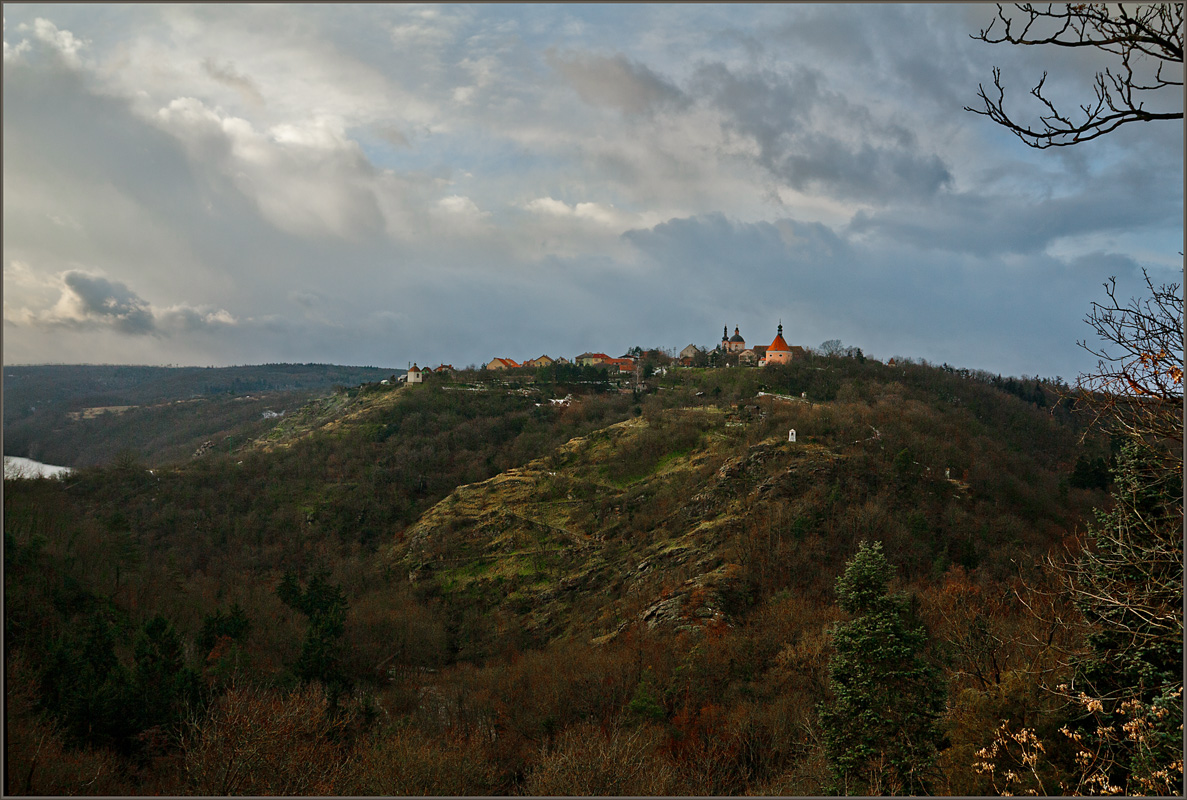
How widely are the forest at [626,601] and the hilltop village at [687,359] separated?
7.03 metres

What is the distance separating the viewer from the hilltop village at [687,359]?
10588 centimetres

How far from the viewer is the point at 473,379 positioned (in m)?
134

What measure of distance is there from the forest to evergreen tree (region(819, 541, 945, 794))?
0.36 ft

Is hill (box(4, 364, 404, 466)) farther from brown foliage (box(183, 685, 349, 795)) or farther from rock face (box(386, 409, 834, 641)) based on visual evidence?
rock face (box(386, 409, 834, 641))

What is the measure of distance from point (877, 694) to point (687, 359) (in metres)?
114

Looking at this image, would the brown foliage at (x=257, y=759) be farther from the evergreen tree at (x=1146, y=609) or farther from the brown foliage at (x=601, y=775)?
the evergreen tree at (x=1146, y=609)

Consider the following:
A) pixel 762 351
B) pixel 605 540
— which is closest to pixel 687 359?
pixel 762 351

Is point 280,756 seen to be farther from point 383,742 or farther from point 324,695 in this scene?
point 324,695

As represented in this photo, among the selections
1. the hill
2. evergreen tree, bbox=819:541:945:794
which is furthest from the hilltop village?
evergreen tree, bbox=819:541:945:794

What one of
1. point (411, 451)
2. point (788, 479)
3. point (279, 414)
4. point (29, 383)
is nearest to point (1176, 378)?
point (788, 479)

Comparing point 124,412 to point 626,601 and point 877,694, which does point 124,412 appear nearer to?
point 626,601

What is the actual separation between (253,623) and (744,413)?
6050 cm

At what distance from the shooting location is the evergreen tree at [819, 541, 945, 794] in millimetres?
17766

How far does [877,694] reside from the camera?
18.8 meters
